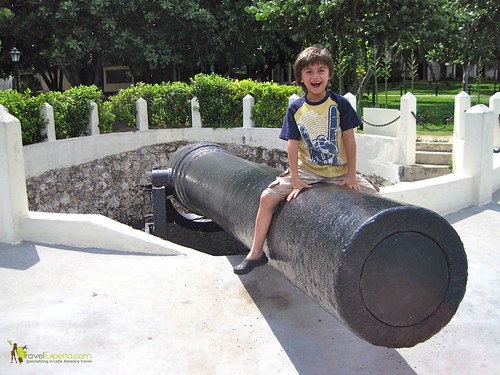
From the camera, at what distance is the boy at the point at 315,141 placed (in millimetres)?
3414

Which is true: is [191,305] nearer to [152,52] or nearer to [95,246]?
[95,246]

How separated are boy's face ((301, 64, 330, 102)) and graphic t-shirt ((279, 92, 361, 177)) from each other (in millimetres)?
101

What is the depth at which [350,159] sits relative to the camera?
3520mm

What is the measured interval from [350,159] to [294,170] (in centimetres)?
37

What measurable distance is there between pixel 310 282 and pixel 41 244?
3.57 metres

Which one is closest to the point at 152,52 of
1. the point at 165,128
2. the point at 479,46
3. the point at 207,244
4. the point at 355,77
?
the point at 165,128

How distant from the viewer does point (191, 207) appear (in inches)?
232

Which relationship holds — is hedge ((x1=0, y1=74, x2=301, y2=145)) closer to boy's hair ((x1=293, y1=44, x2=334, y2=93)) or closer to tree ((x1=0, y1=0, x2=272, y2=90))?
tree ((x1=0, y1=0, x2=272, y2=90))

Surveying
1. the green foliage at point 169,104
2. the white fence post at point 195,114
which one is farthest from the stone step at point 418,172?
the green foliage at point 169,104

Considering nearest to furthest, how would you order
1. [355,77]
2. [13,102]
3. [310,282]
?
[310,282]
[13,102]
[355,77]

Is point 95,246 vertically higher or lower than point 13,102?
lower

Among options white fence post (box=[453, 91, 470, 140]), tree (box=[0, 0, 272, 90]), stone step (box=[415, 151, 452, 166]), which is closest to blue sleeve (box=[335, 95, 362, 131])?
white fence post (box=[453, 91, 470, 140])

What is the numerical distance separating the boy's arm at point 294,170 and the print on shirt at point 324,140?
86mm

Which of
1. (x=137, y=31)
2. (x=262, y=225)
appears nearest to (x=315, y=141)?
(x=262, y=225)
